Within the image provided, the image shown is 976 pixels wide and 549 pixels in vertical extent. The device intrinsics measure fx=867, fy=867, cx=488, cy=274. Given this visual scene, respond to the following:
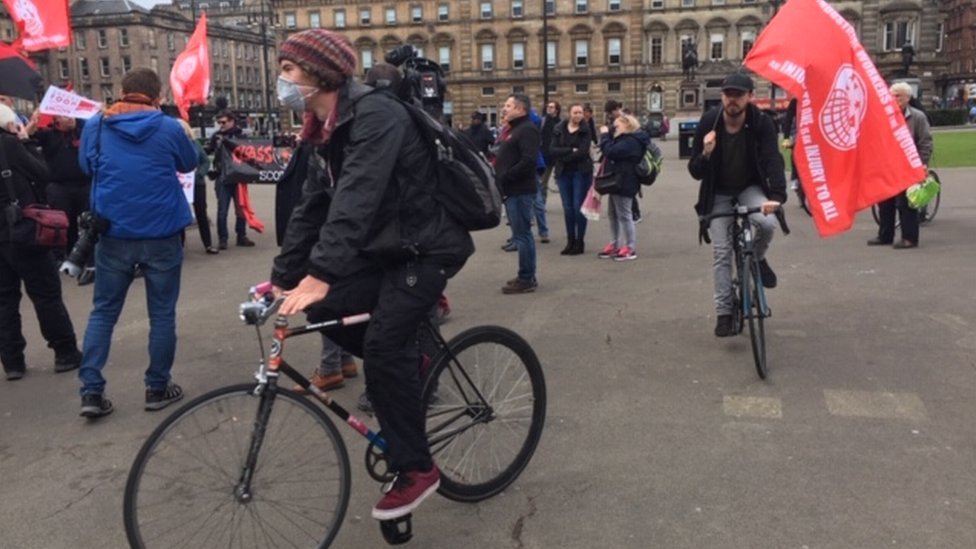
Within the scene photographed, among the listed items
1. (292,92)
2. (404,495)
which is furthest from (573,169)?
(404,495)

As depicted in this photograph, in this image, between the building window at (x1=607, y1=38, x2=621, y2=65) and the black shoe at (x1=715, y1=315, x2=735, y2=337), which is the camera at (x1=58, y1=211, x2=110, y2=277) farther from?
the building window at (x1=607, y1=38, x2=621, y2=65)

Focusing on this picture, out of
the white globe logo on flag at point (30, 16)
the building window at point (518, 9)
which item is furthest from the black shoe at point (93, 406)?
the building window at point (518, 9)

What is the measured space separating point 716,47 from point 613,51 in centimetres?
1029

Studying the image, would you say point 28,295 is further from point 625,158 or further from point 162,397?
point 625,158

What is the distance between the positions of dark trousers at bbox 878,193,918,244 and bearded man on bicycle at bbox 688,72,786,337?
477cm

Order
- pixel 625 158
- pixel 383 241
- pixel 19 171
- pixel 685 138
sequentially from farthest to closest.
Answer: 1. pixel 685 138
2. pixel 625 158
3. pixel 19 171
4. pixel 383 241

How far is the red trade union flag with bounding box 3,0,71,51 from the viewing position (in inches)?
367

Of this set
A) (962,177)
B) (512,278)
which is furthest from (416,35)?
(512,278)

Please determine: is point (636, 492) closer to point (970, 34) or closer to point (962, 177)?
point (962, 177)

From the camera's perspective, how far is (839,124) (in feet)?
18.6

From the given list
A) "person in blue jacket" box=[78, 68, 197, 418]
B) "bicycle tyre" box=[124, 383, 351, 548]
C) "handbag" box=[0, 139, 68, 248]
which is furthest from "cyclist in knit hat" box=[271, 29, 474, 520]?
"handbag" box=[0, 139, 68, 248]

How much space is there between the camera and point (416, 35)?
91875mm

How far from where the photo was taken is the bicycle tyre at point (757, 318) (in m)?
5.53

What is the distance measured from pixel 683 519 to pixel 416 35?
303ft
